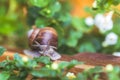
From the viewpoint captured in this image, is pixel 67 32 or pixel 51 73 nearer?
pixel 51 73

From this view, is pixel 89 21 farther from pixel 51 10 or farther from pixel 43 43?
pixel 43 43

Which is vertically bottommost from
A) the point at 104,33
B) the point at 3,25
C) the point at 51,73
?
the point at 51,73

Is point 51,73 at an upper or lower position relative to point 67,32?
lower

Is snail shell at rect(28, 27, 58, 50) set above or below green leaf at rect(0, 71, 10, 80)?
above

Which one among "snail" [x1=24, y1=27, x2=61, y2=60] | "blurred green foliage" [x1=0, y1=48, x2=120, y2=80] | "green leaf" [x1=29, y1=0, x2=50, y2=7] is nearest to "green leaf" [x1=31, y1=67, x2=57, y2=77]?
"blurred green foliage" [x1=0, y1=48, x2=120, y2=80]

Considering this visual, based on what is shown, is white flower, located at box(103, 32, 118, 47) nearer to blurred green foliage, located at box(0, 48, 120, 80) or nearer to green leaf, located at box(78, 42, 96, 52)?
green leaf, located at box(78, 42, 96, 52)

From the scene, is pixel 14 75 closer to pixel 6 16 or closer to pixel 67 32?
pixel 67 32

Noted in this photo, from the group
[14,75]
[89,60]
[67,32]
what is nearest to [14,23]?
[67,32]
